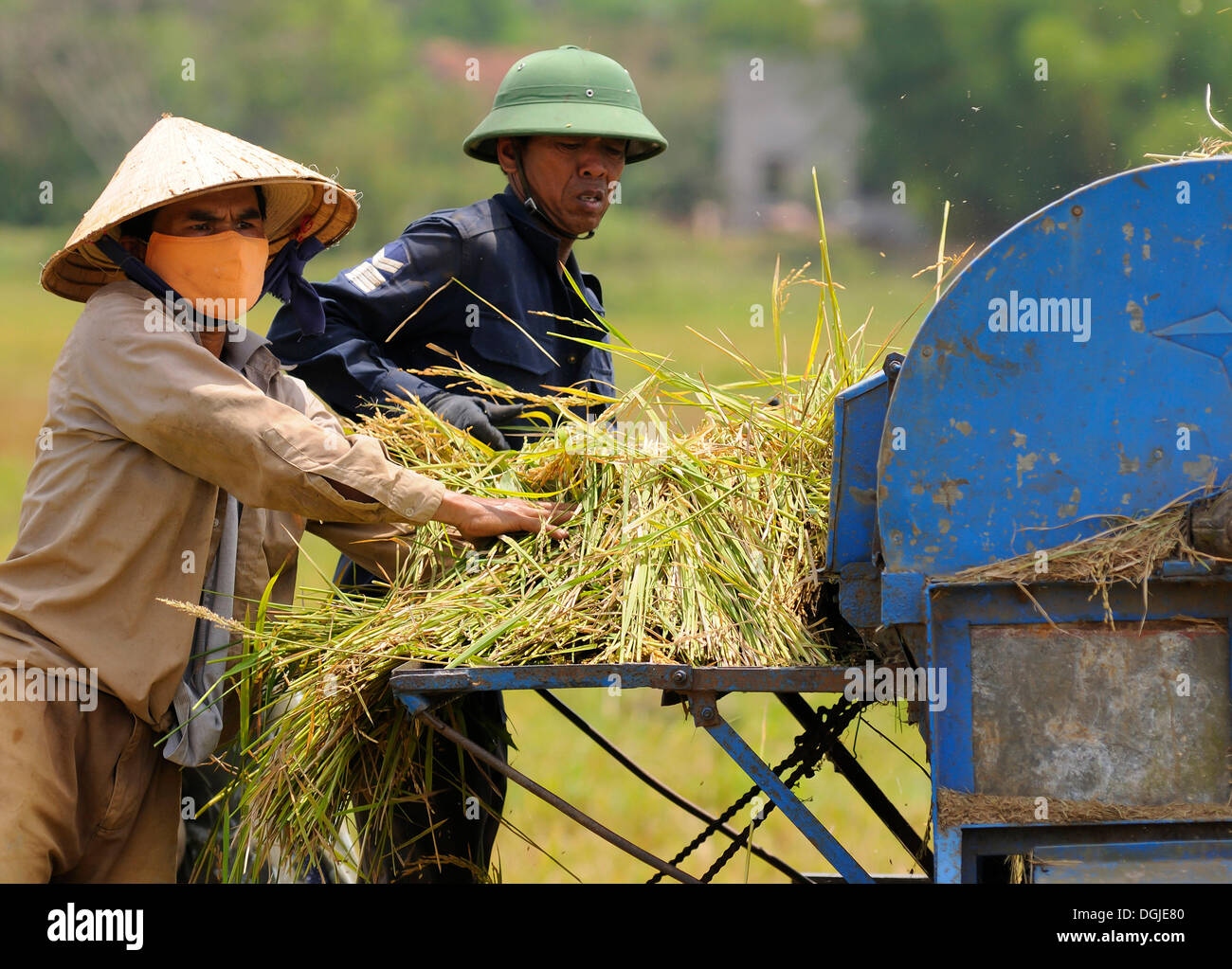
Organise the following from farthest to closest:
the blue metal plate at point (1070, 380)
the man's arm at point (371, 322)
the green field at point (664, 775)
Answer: the green field at point (664, 775) < the man's arm at point (371, 322) < the blue metal plate at point (1070, 380)

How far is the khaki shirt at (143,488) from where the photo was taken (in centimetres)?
275

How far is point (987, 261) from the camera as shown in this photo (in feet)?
7.77

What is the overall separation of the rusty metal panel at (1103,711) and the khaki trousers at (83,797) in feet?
5.63

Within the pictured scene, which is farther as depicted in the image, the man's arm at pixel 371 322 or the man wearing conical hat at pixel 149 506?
the man's arm at pixel 371 322

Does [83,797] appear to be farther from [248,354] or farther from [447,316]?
[447,316]

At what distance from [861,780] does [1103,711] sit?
1.26m

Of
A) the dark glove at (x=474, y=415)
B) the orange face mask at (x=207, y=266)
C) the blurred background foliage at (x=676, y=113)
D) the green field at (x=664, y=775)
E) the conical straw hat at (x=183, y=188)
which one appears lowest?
the green field at (x=664, y=775)

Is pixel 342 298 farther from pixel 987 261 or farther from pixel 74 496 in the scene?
pixel 987 261

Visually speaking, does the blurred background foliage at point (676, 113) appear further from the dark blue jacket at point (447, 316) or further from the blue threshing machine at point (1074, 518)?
the blue threshing machine at point (1074, 518)

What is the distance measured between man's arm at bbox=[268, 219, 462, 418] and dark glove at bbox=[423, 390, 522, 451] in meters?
0.08

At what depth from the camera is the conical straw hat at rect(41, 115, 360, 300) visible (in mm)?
2846

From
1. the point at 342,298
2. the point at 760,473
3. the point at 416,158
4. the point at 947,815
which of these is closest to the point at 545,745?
the point at 342,298

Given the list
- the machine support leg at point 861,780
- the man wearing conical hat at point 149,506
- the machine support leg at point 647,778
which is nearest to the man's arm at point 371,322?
the man wearing conical hat at point 149,506

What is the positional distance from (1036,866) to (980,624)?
411mm
